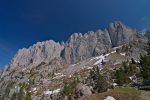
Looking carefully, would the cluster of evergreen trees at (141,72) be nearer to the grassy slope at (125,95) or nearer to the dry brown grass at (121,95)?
the grassy slope at (125,95)

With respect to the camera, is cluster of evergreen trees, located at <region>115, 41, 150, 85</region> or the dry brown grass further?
cluster of evergreen trees, located at <region>115, 41, 150, 85</region>

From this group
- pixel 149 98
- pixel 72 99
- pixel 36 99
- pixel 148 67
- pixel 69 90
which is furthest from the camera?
pixel 36 99

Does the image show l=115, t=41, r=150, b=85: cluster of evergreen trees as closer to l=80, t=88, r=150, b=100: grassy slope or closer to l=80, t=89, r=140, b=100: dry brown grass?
l=80, t=88, r=150, b=100: grassy slope

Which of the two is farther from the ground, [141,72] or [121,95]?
[141,72]

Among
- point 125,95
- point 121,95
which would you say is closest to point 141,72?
point 125,95

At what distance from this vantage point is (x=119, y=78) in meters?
102

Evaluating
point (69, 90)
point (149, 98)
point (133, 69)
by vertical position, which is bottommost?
point (149, 98)

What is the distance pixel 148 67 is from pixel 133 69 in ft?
158

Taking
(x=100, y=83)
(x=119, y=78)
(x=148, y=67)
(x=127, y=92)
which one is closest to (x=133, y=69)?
(x=119, y=78)

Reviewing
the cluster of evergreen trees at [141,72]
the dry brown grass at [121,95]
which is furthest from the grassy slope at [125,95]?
the cluster of evergreen trees at [141,72]

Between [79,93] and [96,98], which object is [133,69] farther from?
[96,98]

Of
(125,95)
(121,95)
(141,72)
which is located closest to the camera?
(125,95)

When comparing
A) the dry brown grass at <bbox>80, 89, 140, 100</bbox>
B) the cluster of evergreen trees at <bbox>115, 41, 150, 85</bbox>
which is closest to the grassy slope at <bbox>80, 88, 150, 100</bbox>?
the dry brown grass at <bbox>80, 89, 140, 100</bbox>

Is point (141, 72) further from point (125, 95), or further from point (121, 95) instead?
point (121, 95)
